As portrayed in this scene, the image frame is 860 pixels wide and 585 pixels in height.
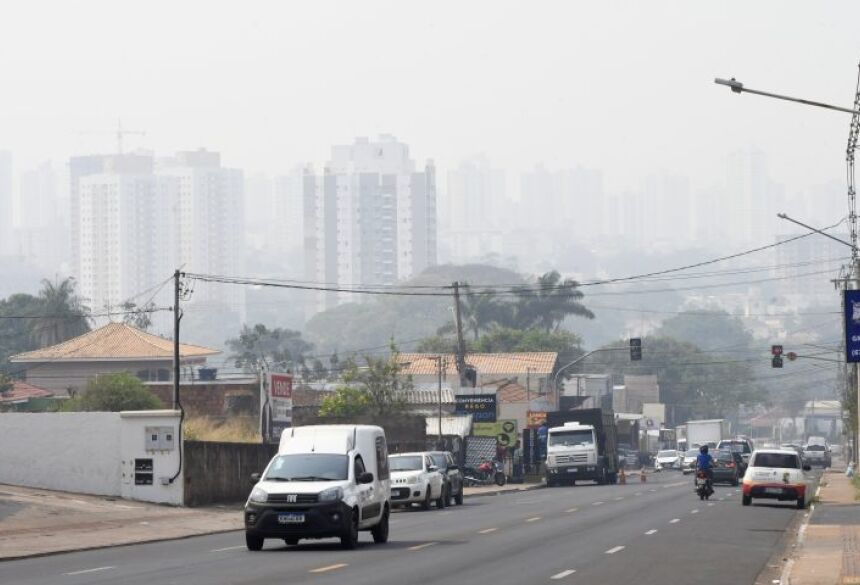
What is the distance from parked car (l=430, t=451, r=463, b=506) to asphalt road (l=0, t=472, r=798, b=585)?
309 inches

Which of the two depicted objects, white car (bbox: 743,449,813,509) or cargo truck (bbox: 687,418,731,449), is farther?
cargo truck (bbox: 687,418,731,449)

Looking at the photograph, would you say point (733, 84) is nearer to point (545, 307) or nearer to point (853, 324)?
point (853, 324)

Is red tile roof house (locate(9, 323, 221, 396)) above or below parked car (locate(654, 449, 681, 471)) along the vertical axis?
above

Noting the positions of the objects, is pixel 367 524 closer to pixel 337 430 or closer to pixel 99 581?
pixel 337 430

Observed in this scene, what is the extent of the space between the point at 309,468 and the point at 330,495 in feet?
3.97

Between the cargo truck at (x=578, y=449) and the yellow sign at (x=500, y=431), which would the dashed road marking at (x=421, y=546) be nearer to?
the cargo truck at (x=578, y=449)

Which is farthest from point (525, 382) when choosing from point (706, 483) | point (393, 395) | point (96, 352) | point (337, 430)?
point (337, 430)

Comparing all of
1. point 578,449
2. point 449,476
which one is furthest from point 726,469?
point 449,476

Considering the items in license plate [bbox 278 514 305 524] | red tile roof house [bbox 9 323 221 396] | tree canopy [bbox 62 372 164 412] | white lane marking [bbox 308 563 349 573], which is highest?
red tile roof house [bbox 9 323 221 396]

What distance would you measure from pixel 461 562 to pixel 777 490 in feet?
70.2

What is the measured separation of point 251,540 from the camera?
28.4 m

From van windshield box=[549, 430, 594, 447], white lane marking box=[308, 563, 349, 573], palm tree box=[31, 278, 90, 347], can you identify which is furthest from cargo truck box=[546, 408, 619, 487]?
palm tree box=[31, 278, 90, 347]

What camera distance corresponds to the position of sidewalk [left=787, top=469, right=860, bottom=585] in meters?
23.2

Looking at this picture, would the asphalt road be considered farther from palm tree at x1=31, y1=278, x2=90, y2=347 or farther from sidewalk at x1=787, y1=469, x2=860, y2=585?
palm tree at x1=31, y1=278, x2=90, y2=347
